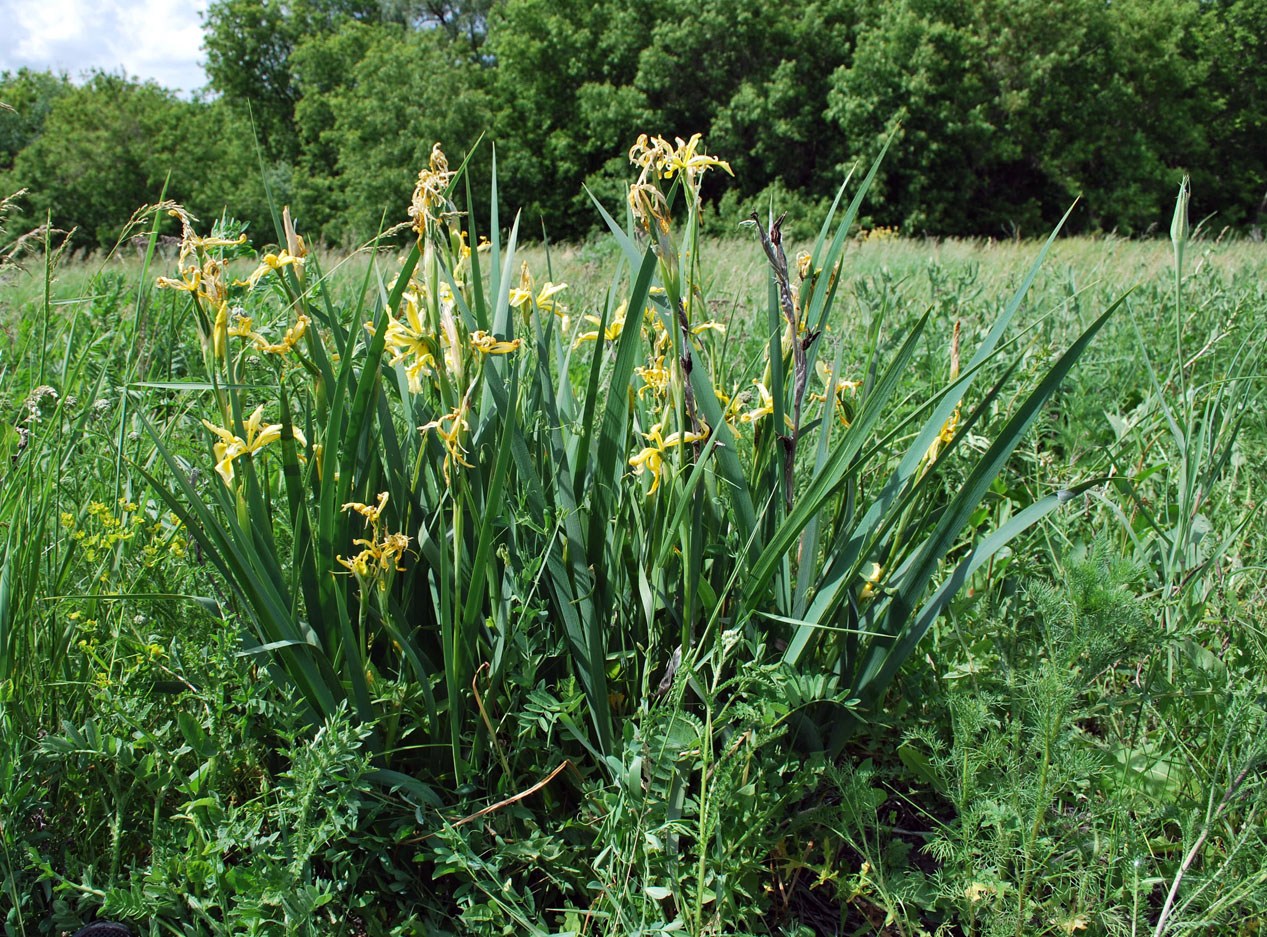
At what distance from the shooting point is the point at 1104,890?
106cm

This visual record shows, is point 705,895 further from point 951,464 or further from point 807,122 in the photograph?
point 807,122

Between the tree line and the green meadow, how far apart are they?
19004 millimetres

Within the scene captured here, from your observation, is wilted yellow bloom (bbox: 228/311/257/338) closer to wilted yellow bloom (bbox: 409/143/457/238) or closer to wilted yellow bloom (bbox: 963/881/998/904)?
wilted yellow bloom (bbox: 409/143/457/238)

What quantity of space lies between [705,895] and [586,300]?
3.70 metres

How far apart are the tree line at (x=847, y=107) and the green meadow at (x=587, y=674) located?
1900 cm

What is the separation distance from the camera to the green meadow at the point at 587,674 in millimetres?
1010

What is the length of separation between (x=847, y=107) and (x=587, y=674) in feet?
76.4

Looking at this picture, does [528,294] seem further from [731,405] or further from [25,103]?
[25,103]

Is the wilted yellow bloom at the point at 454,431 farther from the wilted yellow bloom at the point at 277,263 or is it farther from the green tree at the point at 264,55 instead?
the green tree at the point at 264,55

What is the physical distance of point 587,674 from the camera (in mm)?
1097

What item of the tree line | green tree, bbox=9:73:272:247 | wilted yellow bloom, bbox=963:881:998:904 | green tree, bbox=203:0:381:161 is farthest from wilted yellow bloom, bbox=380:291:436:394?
green tree, bbox=203:0:381:161

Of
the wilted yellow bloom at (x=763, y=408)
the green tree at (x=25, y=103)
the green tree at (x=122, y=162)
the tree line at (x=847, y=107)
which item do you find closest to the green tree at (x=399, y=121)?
the tree line at (x=847, y=107)

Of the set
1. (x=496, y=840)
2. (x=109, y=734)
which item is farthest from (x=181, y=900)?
(x=496, y=840)

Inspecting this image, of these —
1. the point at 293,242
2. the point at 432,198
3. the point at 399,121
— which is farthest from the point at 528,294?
the point at 399,121
